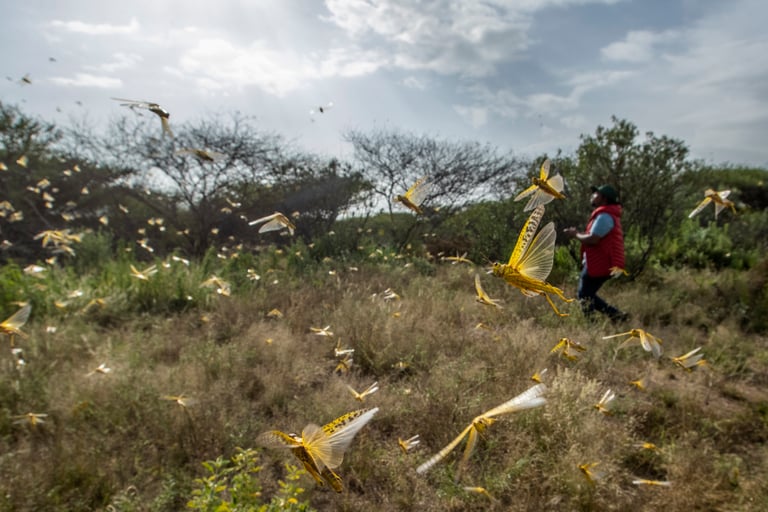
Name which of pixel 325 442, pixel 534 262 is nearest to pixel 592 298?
pixel 534 262

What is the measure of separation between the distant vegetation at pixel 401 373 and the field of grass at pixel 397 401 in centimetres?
2

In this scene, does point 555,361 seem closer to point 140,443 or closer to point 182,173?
point 140,443

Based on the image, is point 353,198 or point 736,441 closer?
point 736,441

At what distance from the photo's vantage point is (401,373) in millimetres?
3812

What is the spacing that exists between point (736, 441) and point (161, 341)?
16.7ft

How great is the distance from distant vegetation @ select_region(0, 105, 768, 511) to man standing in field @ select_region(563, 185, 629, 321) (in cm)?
37

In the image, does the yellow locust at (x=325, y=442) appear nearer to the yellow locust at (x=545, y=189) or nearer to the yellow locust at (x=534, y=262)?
the yellow locust at (x=534, y=262)

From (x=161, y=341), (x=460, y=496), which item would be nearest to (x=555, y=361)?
(x=460, y=496)

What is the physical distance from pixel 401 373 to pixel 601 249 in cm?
271

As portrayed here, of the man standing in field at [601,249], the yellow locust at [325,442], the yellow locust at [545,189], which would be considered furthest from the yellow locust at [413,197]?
the man standing in field at [601,249]

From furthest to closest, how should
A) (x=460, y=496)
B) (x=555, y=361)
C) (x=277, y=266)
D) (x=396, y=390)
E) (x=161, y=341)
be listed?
(x=277, y=266) → (x=161, y=341) → (x=555, y=361) → (x=396, y=390) → (x=460, y=496)

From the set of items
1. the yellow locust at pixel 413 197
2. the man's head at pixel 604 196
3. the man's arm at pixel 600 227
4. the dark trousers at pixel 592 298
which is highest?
the man's head at pixel 604 196

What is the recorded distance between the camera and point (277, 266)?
25.4ft

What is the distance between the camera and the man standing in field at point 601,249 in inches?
176
